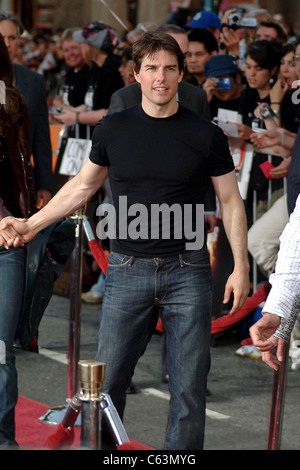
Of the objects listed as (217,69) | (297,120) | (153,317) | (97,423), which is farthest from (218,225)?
(97,423)

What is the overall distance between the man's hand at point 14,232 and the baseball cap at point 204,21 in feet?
16.9

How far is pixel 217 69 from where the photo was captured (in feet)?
25.4

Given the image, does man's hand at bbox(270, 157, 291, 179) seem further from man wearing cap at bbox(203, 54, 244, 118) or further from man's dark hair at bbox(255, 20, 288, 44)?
man's dark hair at bbox(255, 20, 288, 44)

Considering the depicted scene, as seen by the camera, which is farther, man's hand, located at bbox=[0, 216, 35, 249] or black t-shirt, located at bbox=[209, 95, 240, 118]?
black t-shirt, located at bbox=[209, 95, 240, 118]

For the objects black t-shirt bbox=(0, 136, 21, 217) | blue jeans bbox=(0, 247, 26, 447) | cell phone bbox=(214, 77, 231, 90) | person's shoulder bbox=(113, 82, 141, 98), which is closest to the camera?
blue jeans bbox=(0, 247, 26, 447)

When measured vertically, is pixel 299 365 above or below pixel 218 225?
below

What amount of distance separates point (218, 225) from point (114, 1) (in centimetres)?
2151

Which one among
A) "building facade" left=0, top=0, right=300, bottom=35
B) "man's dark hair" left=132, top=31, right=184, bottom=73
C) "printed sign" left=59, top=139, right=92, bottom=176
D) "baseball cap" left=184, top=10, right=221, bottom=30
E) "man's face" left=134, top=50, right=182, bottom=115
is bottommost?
"building facade" left=0, top=0, right=300, bottom=35

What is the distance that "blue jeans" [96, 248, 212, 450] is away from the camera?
4.00 metres

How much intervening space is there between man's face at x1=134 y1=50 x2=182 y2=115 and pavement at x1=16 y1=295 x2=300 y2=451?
2086 millimetres

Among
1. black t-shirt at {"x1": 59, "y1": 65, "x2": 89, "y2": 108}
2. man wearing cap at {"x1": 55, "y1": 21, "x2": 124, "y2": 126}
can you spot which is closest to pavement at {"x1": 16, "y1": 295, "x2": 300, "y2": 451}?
man wearing cap at {"x1": 55, "y1": 21, "x2": 124, "y2": 126}

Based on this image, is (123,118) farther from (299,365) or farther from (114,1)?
(114,1)

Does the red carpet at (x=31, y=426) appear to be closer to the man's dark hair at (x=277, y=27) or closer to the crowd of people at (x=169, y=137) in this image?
the crowd of people at (x=169, y=137)

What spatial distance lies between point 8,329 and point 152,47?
1.58 m
